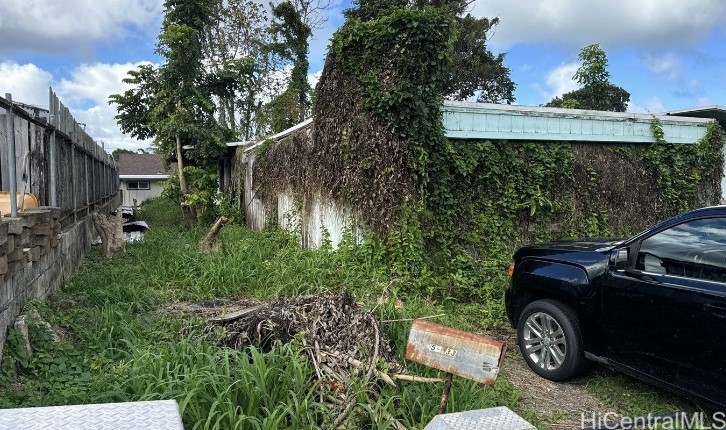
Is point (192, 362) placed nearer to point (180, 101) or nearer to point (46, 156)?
point (46, 156)

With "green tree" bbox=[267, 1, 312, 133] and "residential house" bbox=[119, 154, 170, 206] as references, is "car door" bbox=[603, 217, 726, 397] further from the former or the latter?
"residential house" bbox=[119, 154, 170, 206]

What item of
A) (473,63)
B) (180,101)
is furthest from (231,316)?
(473,63)

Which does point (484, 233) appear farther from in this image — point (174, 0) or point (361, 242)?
point (174, 0)

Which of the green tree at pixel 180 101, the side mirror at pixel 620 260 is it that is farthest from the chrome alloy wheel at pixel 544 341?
the green tree at pixel 180 101

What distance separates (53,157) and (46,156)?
0.97 ft

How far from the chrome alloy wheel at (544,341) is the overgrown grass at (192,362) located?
0.58 m

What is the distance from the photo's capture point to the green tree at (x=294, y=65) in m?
23.0

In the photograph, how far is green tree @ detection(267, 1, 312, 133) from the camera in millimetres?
23031

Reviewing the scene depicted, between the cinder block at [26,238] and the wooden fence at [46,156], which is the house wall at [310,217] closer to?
the wooden fence at [46,156]

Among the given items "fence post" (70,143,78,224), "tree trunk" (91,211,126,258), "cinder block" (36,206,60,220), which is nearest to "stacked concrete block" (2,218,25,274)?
"cinder block" (36,206,60,220)

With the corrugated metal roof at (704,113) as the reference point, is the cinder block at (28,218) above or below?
below

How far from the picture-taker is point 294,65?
24578 millimetres

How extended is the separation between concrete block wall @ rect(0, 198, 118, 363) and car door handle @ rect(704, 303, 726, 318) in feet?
16.1

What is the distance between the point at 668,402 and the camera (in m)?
4.35
